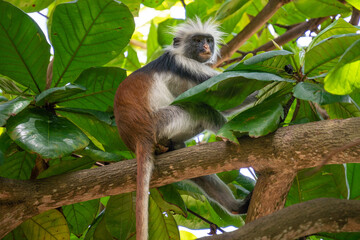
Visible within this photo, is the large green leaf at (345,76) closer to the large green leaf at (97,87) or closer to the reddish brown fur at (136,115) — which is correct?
the reddish brown fur at (136,115)

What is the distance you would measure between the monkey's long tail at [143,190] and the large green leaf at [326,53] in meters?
1.11

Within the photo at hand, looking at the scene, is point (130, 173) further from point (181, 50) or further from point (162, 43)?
point (162, 43)

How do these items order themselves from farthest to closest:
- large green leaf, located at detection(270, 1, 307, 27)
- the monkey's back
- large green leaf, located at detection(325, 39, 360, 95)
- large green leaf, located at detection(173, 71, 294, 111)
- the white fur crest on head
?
1. the white fur crest on head
2. large green leaf, located at detection(270, 1, 307, 27)
3. the monkey's back
4. large green leaf, located at detection(173, 71, 294, 111)
5. large green leaf, located at detection(325, 39, 360, 95)

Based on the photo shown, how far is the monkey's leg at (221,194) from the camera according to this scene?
334 cm

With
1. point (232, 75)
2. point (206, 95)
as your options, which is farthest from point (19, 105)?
point (232, 75)

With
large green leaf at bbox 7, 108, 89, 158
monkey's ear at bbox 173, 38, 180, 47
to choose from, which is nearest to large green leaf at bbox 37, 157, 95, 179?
large green leaf at bbox 7, 108, 89, 158

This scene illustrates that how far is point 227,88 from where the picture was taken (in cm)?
264

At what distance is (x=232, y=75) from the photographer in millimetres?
2404

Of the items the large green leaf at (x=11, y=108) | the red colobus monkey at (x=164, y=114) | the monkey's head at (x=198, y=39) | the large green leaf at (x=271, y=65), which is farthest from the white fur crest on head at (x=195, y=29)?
the large green leaf at (x=11, y=108)

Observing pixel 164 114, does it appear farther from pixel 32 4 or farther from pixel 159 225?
pixel 32 4

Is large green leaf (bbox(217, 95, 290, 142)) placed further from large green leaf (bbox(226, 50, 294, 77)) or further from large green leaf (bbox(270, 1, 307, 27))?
large green leaf (bbox(270, 1, 307, 27))

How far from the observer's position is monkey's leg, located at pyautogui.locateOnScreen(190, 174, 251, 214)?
Answer: 3.34 meters

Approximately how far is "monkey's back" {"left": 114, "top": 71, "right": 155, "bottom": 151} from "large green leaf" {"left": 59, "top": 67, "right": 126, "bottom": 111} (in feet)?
0.27

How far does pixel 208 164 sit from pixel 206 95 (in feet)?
1.37
